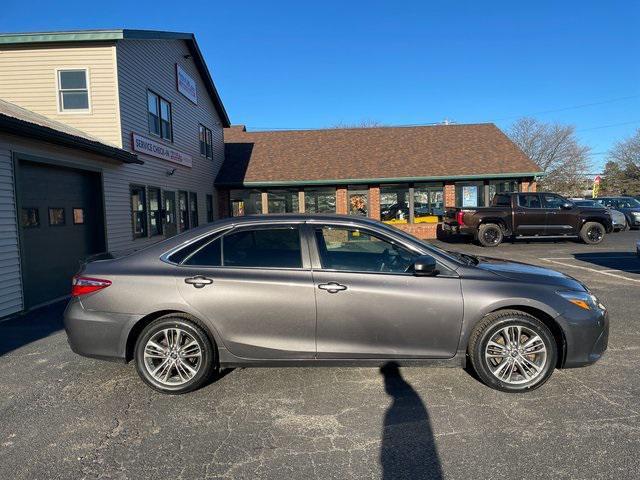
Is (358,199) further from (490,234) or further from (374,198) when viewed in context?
(490,234)

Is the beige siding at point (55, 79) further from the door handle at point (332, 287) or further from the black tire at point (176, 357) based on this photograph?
the door handle at point (332, 287)

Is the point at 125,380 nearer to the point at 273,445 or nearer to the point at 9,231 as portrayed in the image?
the point at 273,445

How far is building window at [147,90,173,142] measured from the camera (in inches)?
523

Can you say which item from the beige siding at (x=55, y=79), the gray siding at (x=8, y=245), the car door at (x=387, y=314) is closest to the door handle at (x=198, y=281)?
the car door at (x=387, y=314)

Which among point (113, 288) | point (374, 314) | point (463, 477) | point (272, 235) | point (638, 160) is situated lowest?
point (463, 477)

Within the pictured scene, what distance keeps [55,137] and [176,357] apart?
6.01 meters

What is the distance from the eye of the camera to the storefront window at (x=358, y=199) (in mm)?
20156

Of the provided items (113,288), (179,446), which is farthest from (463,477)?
(113,288)

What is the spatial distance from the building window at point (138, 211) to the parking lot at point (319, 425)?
8083mm

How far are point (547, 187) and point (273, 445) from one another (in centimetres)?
4980

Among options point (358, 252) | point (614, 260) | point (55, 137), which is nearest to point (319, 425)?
point (358, 252)

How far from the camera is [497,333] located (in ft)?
12.2

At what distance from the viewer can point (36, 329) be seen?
6223 mm

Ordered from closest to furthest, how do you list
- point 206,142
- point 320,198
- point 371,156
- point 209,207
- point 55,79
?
1. point 55,79
2. point 206,142
3. point 209,207
4. point 320,198
5. point 371,156
